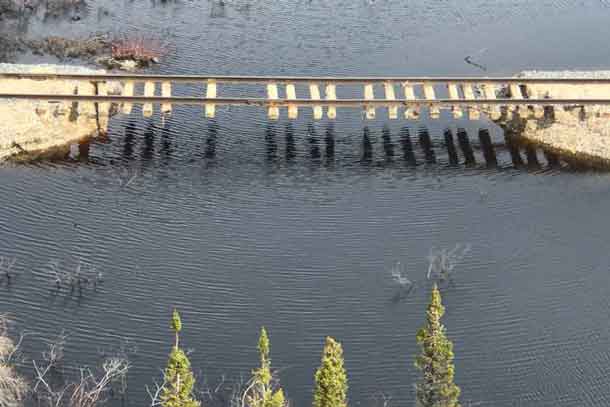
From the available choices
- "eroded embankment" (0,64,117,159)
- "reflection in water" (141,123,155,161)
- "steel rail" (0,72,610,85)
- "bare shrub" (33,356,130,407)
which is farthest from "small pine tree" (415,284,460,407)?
"eroded embankment" (0,64,117,159)

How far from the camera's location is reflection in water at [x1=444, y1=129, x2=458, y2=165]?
45.6 m

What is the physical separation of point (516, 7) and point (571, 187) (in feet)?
53.5

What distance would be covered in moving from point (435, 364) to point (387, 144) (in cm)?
1803

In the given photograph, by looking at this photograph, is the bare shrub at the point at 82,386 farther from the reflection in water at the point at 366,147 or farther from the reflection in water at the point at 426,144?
the reflection in water at the point at 426,144

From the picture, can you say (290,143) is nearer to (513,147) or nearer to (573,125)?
(513,147)

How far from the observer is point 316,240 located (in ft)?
132

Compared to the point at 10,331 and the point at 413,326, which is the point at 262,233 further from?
the point at 10,331

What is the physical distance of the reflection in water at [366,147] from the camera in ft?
149

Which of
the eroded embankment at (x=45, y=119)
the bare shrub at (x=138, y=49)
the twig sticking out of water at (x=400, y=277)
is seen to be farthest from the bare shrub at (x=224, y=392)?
the bare shrub at (x=138, y=49)

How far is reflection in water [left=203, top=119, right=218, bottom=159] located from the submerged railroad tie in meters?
0.49

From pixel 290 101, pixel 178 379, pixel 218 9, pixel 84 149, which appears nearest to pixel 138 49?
pixel 218 9

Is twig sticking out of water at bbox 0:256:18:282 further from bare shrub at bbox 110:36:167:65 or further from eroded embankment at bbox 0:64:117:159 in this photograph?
bare shrub at bbox 110:36:167:65

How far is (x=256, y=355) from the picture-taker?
35312mm

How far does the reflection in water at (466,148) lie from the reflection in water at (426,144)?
1258 mm
